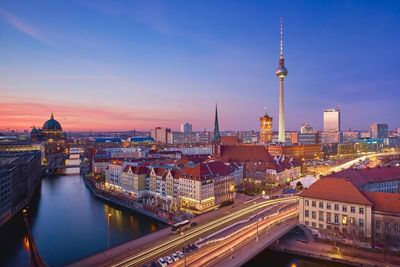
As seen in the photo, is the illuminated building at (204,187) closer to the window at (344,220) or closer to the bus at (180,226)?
the bus at (180,226)

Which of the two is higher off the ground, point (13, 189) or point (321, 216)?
point (13, 189)

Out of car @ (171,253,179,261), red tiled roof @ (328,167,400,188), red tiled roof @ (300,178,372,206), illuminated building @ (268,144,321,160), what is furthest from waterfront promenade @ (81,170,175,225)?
illuminated building @ (268,144,321,160)

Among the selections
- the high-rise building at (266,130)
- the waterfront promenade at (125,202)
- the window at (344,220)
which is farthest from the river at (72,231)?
the high-rise building at (266,130)

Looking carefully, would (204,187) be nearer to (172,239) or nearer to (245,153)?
(172,239)

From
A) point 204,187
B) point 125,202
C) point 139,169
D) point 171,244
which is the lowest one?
point 125,202

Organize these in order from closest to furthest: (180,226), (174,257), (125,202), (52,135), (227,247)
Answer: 1. (174,257)
2. (227,247)
3. (180,226)
4. (125,202)
5. (52,135)

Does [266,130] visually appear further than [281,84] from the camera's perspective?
Yes

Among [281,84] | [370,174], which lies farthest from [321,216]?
[281,84]
